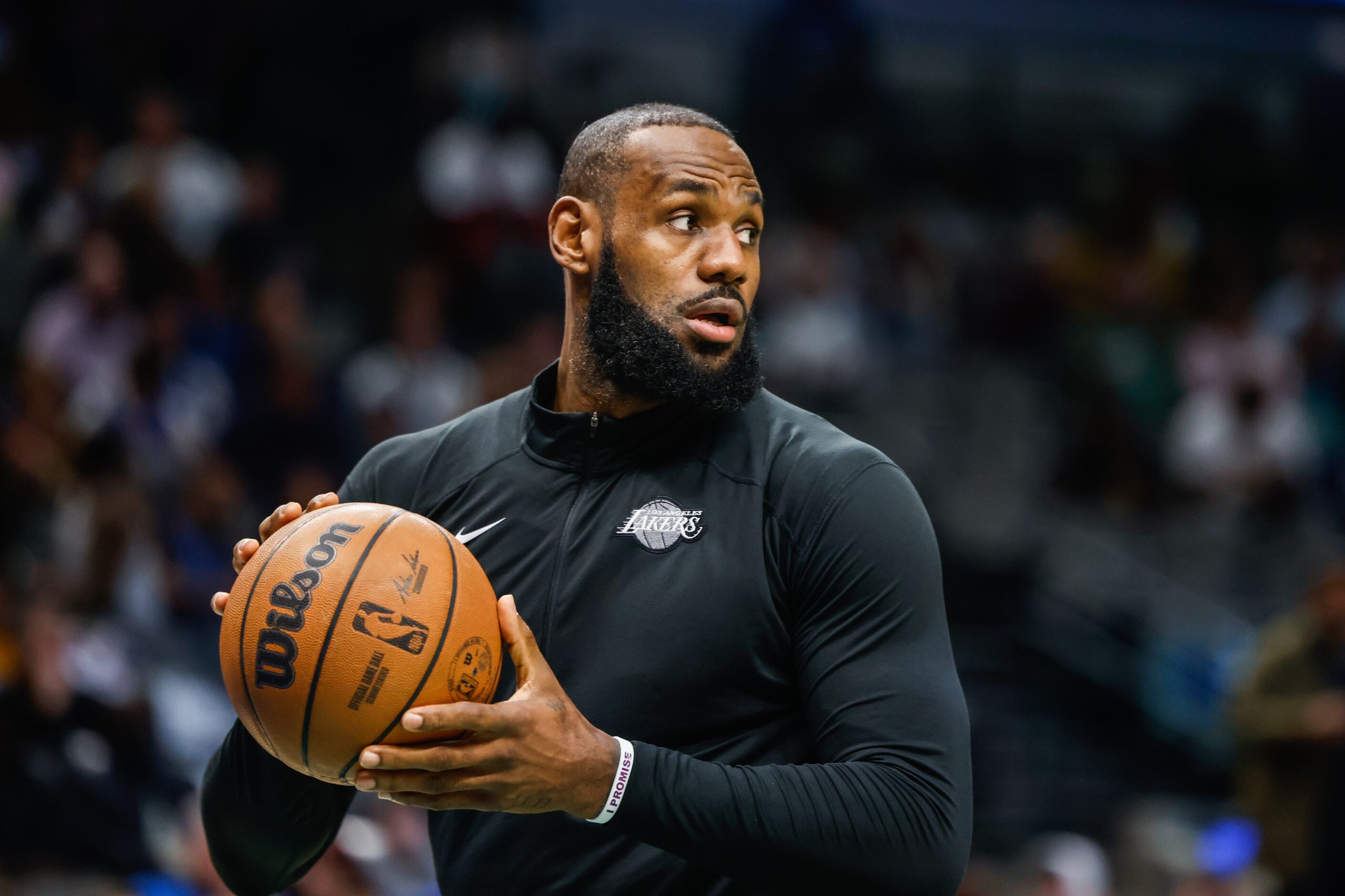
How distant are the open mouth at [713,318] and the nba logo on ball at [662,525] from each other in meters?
0.32

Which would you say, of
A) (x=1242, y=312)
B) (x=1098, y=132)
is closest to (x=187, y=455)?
(x=1242, y=312)

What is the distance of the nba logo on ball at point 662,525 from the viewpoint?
2.80m

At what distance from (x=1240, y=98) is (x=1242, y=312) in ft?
11.5

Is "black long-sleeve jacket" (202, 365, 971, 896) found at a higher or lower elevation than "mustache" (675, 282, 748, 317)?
lower

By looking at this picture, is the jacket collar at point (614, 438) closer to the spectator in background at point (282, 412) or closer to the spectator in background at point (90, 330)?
the spectator in background at point (282, 412)

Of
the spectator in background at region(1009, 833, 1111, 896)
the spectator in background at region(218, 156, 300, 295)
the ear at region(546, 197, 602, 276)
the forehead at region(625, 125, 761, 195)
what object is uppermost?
the forehead at region(625, 125, 761, 195)

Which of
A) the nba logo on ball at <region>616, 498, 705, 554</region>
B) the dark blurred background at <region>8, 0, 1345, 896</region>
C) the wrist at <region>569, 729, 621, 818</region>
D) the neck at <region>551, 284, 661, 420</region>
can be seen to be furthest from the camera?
the dark blurred background at <region>8, 0, 1345, 896</region>

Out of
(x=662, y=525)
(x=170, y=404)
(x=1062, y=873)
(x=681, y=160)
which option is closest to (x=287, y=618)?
(x=662, y=525)

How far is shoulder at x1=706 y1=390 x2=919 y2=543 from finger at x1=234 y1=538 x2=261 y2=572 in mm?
834

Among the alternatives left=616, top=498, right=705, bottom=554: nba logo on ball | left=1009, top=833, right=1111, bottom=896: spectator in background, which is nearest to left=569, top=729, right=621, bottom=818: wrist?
left=616, top=498, right=705, bottom=554: nba logo on ball

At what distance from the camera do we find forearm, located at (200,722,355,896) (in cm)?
297

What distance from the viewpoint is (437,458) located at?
10.4ft

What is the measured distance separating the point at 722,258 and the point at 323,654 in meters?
1.03
